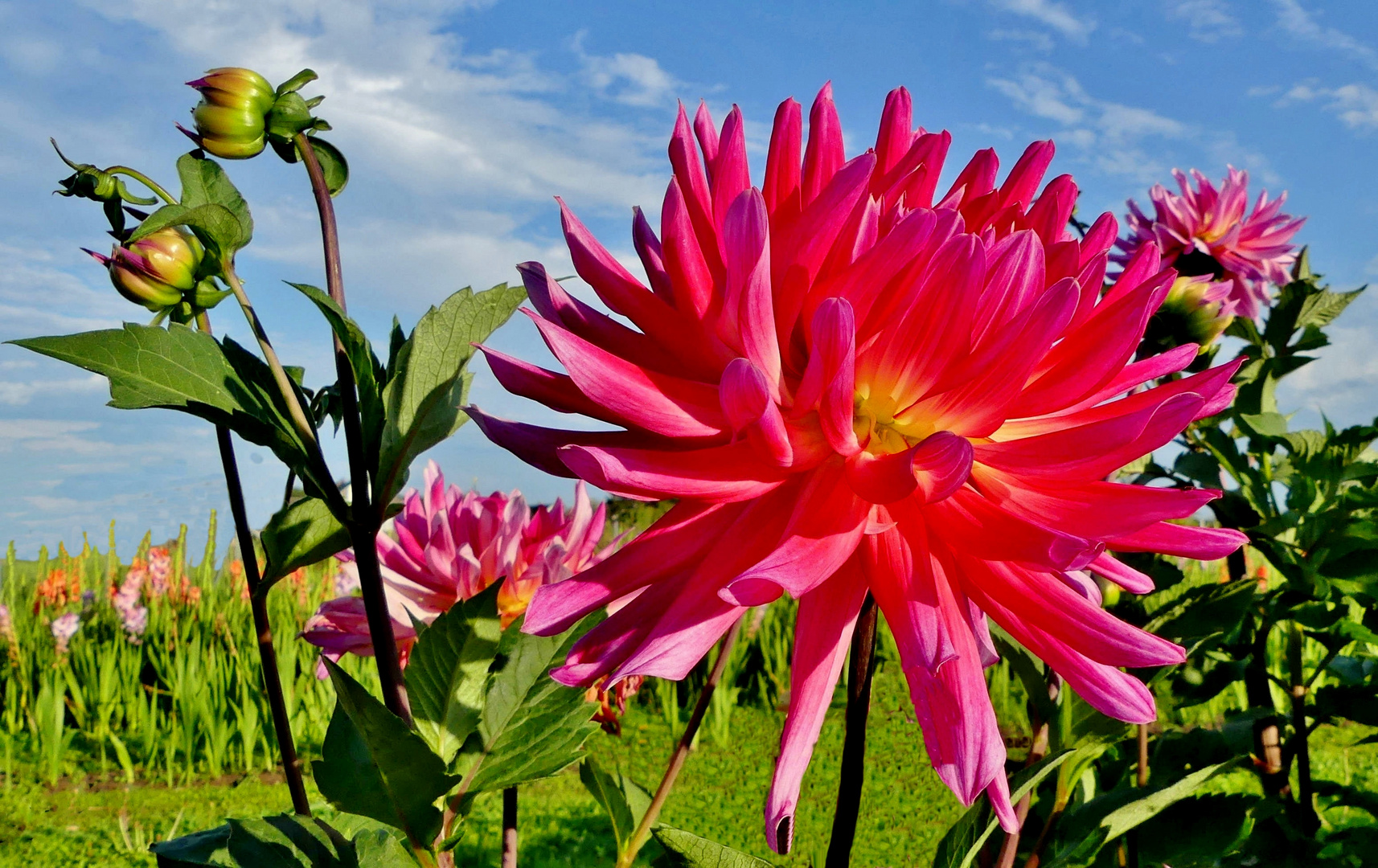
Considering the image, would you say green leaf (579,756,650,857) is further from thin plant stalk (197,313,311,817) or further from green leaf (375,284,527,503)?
green leaf (375,284,527,503)

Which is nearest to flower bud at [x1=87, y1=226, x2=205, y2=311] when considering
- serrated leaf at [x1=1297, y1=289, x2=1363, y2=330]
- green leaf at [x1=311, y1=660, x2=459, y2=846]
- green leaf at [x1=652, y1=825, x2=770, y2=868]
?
green leaf at [x1=311, y1=660, x2=459, y2=846]

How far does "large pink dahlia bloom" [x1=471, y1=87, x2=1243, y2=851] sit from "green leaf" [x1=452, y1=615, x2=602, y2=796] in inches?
7.7

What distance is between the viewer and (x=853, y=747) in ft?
2.14

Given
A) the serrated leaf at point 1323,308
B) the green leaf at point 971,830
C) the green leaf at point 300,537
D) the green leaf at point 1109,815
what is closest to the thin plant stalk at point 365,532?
the green leaf at point 300,537

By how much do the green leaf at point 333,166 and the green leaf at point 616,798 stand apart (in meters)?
0.64

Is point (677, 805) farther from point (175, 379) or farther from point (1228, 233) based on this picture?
point (175, 379)

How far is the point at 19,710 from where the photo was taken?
450 centimetres

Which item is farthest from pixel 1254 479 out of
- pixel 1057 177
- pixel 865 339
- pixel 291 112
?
pixel 291 112

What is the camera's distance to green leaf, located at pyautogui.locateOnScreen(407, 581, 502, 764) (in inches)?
31.6

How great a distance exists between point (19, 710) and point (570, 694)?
486 cm

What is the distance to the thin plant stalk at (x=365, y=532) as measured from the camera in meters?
0.75

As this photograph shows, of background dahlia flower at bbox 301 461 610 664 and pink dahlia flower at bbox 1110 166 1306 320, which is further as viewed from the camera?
pink dahlia flower at bbox 1110 166 1306 320

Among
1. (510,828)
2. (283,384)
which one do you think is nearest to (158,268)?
(283,384)

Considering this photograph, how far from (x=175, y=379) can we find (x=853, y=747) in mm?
602
